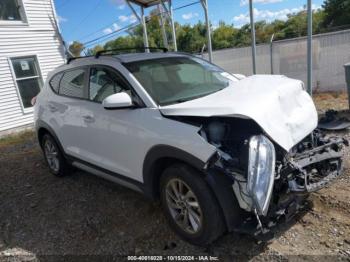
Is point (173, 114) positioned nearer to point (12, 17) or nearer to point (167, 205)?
point (167, 205)

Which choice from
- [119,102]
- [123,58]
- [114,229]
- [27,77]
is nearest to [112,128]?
[119,102]

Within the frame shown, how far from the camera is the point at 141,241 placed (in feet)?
10.7

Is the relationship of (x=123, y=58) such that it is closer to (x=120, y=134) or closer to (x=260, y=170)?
(x=120, y=134)

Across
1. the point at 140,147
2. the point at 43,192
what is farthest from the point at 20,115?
the point at 140,147

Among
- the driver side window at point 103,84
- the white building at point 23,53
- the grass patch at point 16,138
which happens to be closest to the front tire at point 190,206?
the driver side window at point 103,84

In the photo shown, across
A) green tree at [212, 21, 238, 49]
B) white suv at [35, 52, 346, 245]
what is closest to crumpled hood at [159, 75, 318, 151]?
white suv at [35, 52, 346, 245]

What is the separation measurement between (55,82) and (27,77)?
23.7 feet

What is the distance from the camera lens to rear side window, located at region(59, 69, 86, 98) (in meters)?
4.17

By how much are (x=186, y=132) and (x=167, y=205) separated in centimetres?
85

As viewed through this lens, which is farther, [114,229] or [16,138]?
[16,138]

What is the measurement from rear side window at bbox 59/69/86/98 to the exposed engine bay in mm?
1961

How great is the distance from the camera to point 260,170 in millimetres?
2418

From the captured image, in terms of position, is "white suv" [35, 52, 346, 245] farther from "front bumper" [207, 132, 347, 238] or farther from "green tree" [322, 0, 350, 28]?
"green tree" [322, 0, 350, 28]

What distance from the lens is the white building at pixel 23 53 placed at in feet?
34.5
